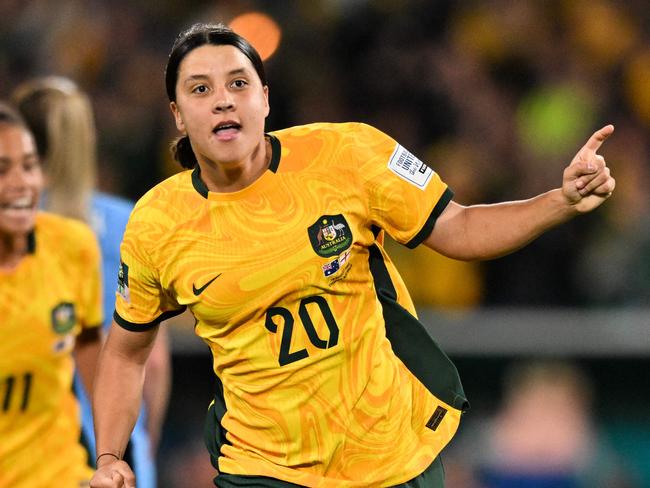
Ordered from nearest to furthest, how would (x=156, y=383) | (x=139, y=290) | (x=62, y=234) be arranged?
(x=139, y=290), (x=62, y=234), (x=156, y=383)

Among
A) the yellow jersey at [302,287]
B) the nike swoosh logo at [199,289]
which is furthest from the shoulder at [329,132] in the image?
the nike swoosh logo at [199,289]

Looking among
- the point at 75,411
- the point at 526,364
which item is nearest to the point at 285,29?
the point at 526,364

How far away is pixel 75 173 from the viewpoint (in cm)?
521

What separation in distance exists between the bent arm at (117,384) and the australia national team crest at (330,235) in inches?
22.4

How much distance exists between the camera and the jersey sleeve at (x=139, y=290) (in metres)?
3.59

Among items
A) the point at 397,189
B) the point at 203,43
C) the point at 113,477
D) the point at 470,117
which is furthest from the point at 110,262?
the point at 470,117

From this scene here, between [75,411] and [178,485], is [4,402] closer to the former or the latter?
[75,411]

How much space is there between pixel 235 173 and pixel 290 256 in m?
0.27

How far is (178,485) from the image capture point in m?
8.37

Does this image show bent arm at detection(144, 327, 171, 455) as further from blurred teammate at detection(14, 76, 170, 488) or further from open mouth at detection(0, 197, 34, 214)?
open mouth at detection(0, 197, 34, 214)

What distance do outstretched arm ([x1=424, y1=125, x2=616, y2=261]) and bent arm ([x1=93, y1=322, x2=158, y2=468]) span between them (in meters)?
0.88

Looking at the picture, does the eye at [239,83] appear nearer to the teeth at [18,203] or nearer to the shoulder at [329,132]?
the shoulder at [329,132]

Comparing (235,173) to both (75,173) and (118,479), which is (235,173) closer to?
(118,479)

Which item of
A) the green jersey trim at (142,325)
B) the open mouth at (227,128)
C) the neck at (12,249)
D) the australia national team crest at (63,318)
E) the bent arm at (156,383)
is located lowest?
the bent arm at (156,383)
